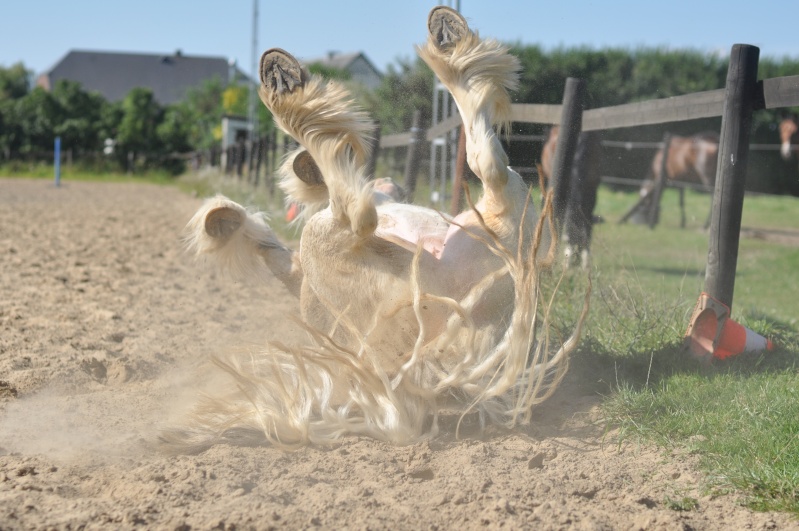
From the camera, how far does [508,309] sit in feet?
10.3

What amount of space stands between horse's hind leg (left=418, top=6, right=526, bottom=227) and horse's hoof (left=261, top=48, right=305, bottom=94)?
488 millimetres

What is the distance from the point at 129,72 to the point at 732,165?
65.1 meters

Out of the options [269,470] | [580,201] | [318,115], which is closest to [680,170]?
[580,201]

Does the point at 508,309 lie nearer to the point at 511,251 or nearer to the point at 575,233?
the point at 511,251

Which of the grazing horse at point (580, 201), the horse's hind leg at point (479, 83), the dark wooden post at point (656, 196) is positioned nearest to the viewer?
the horse's hind leg at point (479, 83)

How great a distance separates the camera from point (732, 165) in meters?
3.68

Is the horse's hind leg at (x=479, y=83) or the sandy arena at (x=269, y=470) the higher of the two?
the horse's hind leg at (x=479, y=83)

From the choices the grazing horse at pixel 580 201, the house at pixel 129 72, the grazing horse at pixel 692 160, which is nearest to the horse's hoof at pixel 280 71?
the grazing horse at pixel 580 201

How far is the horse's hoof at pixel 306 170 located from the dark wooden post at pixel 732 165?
176cm

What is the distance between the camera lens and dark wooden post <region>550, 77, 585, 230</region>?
14.7 feet

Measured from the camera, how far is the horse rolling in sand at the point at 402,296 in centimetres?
295

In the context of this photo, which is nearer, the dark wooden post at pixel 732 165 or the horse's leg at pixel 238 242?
the dark wooden post at pixel 732 165

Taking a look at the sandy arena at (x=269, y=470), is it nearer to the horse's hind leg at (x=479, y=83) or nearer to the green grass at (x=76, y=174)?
the horse's hind leg at (x=479, y=83)

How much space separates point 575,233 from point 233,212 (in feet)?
6.16
